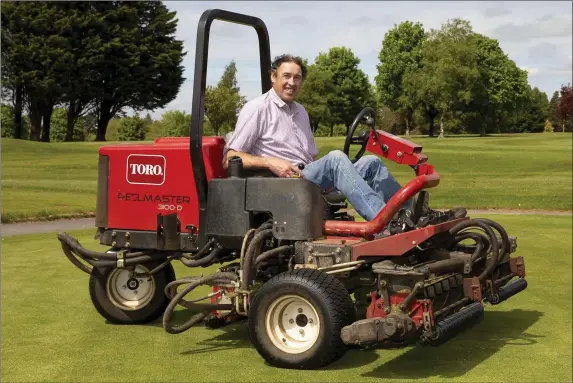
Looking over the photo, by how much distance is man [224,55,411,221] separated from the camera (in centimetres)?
518

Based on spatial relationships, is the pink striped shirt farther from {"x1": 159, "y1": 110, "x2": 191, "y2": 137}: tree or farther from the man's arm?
{"x1": 159, "y1": 110, "x2": 191, "y2": 137}: tree

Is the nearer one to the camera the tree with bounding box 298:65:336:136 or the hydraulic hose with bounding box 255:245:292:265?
the hydraulic hose with bounding box 255:245:292:265

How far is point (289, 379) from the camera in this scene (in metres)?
4.57

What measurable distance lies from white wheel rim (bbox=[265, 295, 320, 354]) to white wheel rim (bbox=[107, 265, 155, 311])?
1.53 meters

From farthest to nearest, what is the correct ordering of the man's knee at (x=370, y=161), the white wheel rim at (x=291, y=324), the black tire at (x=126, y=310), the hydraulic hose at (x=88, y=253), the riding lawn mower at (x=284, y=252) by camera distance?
the black tire at (x=126, y=310) < the hydraulic hose at (x=88, y=253) < the man's knee at (x=370, y=161) < the white wheel rim at (x=291, y=324) < the riding lawn mower at (x=284, y=252)

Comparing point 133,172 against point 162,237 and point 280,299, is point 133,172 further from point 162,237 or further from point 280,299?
point 280,299

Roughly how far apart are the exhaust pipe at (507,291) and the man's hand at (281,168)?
58.8 inches

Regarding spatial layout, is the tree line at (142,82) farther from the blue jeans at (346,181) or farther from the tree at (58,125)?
the blue jeans at (346,181)

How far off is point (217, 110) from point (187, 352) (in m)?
15.3

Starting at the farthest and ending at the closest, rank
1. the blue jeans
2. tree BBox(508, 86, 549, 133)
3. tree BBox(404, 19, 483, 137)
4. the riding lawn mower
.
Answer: tree BBox(404, 19, 483, 137), tree BBox(508, 86, 549, 133), the blue jeans, the riding lawn mower

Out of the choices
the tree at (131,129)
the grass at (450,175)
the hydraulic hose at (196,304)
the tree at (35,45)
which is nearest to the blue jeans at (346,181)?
the hydraulic hose at (196,304)

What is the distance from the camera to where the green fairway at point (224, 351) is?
4652 millimetres

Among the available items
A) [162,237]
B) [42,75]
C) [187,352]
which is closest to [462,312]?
[187,352]

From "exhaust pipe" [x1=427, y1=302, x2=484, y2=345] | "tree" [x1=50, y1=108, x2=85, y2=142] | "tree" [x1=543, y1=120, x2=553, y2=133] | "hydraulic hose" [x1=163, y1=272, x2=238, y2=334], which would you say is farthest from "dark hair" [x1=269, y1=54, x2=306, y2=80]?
"tree" [x1=50, y1=108, x2=85, y2=142]
